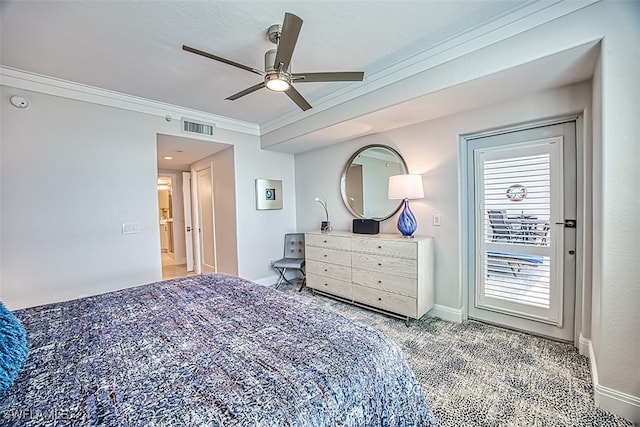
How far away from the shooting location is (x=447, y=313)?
2908mm

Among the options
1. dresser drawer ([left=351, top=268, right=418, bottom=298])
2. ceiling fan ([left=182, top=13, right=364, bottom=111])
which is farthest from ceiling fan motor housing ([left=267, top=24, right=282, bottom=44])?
dresser drawer ([left=351, top=268, right=418, bottom=298])

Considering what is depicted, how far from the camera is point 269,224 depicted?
4438 mm

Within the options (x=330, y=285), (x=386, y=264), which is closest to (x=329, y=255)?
(x=330, y=285)

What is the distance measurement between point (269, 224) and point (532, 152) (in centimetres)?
350

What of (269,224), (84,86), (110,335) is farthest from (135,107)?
(110,335)

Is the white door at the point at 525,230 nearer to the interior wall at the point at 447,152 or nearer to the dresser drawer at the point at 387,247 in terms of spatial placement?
the interior wall at the point at 447,152

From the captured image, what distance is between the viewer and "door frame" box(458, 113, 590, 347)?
220cm

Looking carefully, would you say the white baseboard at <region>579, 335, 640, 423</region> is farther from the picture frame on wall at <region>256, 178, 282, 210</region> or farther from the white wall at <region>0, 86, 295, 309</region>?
the white wall at <region>0, 86, 295, 309</region>

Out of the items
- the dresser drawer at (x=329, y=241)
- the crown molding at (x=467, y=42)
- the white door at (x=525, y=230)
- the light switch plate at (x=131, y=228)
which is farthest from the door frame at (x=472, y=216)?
the light switch plate at (x=131, y=228)

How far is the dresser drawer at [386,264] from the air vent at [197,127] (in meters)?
2.61

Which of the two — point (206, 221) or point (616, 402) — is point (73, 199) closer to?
point (206, 221)

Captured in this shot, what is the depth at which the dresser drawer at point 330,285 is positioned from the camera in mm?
3329

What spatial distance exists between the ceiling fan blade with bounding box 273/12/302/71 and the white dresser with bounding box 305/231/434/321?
1.95 metres

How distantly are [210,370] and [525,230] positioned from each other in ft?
9.23
